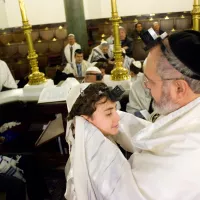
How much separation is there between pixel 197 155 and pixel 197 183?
85mm

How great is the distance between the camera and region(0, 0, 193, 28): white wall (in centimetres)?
775

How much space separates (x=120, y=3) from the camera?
26.0 feet

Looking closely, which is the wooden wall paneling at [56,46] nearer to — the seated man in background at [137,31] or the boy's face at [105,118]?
the seated man in background at [137,31]

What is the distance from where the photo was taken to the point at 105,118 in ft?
4.32

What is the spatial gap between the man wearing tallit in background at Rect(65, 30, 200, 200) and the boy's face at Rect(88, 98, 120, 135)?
21cm

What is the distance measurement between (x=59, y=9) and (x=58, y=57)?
1987 millimetres

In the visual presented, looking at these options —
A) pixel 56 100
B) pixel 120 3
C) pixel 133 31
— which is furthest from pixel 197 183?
pixel 120 3

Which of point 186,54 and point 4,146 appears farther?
point 4,146

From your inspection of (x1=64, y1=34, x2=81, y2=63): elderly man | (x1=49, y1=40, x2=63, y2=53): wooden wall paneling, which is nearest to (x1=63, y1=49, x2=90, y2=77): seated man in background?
A: (x1=64, y1=34, x2=81, y2=63): elderly man

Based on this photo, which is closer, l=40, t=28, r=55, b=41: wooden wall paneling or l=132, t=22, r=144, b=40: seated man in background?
l=132, t=22, r=144, b=40: seated man in background

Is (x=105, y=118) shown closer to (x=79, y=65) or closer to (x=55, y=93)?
(x=55, y=93)

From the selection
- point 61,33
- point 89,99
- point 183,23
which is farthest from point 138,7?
point 89,99

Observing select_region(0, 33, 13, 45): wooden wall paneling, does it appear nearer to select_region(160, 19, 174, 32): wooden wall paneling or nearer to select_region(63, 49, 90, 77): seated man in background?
select_region(63, 49, 90, 77): seated man in background

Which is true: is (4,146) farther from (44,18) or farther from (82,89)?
(44,18)
